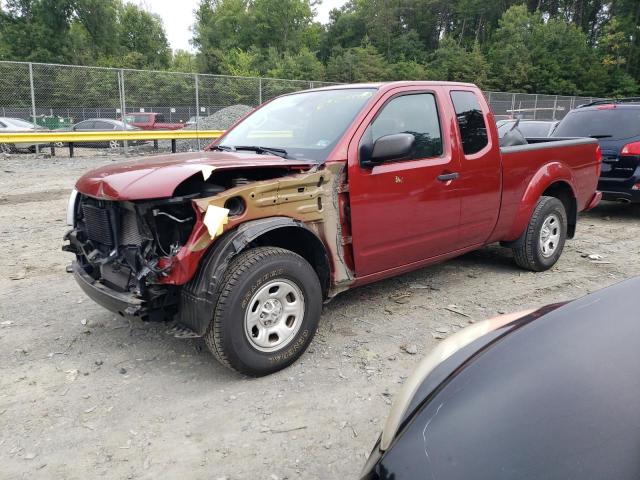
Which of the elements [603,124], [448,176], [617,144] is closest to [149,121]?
[603,124]

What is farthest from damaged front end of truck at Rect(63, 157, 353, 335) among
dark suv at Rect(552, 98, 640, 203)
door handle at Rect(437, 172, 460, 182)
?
dark suv at Rect(552, 98, 640, 203)

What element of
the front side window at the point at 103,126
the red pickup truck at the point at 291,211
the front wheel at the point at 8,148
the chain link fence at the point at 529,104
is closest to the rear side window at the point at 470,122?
the red pickup truck at the point at 291,211

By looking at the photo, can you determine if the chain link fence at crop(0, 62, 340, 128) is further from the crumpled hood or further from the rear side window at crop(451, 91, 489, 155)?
the rear side window at crop(451, 91, 489, 155)

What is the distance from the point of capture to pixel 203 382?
3.31m

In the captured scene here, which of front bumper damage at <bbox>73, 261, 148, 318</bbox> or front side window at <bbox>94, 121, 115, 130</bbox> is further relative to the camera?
front side window at <bbox>94, 121, 115, 130</bbox>

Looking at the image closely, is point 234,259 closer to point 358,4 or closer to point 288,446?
point 288,446

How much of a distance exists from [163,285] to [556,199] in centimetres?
421

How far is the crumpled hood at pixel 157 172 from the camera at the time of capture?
296cm

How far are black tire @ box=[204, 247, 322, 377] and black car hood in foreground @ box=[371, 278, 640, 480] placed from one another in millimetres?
1598

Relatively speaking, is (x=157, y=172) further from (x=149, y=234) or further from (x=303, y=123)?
(x=303, y=123)

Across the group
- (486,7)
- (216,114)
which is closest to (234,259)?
(216,114)

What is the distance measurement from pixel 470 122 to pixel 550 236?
5.77 feet

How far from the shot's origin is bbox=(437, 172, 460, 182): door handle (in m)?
4.21

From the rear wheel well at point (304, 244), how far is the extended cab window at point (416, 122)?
3.09ft
